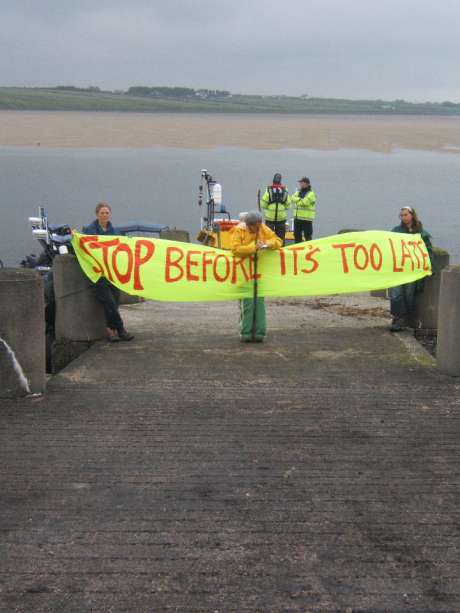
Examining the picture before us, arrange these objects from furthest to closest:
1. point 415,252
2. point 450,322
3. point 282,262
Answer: point 415,252 < point 282,262 < point 450,322

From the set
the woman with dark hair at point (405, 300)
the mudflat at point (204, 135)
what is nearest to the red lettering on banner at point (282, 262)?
the woman with dark hair at point (405, 300)

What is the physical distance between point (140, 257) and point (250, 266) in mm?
1226

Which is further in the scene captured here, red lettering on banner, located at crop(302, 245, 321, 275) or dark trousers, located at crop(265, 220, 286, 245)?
dark trousers, located at crop(265, 220, 286, 245)

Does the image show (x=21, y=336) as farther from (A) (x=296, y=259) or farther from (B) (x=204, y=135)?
(B) (x=204, y=135)

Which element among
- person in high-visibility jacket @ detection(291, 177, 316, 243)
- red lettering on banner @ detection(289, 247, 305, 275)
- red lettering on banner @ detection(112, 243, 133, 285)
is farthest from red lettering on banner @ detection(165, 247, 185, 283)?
person in high-visibility jacket @ detection(291, 177, 316, 243)

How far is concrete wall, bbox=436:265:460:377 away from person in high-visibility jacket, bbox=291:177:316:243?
11264 millimetres

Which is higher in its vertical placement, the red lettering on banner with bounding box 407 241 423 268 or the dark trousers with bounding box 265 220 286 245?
the red lettering on banner with bounding box 407 241 423 268

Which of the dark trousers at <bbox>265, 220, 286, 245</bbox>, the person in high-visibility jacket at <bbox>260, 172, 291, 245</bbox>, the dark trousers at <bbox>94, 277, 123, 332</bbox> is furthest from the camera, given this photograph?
the dark trousers at <bbox>265, 220, 286, 245</bbox>

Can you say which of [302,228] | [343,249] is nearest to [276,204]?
[302,228]

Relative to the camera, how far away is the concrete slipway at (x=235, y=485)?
15.8ft

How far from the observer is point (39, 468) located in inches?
249

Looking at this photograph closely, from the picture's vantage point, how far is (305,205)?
19.7 m

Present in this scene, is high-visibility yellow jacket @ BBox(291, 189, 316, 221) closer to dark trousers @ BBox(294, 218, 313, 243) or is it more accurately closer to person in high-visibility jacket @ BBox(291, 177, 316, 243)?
person in high-visibility jacket @ BBox(291, 177, 316, 243)

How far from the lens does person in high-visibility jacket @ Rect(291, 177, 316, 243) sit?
19.6m
